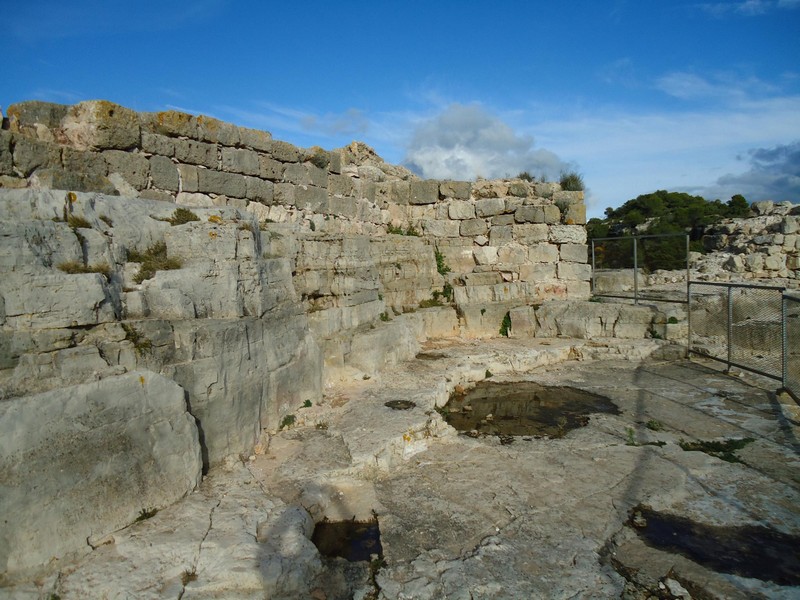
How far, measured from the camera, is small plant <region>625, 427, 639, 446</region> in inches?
210

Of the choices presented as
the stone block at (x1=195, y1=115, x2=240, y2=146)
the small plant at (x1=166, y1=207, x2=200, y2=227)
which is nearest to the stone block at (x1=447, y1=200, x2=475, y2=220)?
the stone block at (x1=195, y1=115, x2=240, y2=146)

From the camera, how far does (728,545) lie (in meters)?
3.65

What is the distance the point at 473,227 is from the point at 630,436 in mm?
6445

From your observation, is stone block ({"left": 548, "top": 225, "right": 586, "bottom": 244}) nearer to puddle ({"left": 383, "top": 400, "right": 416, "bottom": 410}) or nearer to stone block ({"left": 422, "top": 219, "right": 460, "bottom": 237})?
stone block ({"left": 422, "top": 219, "right": 460, "bottom": 237})

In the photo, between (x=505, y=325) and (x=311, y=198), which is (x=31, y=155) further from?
(x=505, y=325)

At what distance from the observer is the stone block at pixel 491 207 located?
36.5 feet

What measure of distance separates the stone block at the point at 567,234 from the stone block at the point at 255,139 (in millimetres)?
5887

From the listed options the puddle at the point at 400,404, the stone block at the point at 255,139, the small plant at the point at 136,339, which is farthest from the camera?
the stone block at the point at 255,139

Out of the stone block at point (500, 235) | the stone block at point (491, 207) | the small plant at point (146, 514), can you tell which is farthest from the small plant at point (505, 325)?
the small plant at point (146, 514)

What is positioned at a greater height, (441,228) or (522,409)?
(441,228)

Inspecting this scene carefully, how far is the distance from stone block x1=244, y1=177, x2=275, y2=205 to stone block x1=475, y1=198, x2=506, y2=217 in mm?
4538

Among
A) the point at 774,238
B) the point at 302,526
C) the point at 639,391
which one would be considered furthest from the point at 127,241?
the point at 774,238

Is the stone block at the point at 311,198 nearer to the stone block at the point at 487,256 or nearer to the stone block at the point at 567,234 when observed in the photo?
the stone block at the point at 487,256

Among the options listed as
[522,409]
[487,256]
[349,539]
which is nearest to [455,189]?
[487,256]
